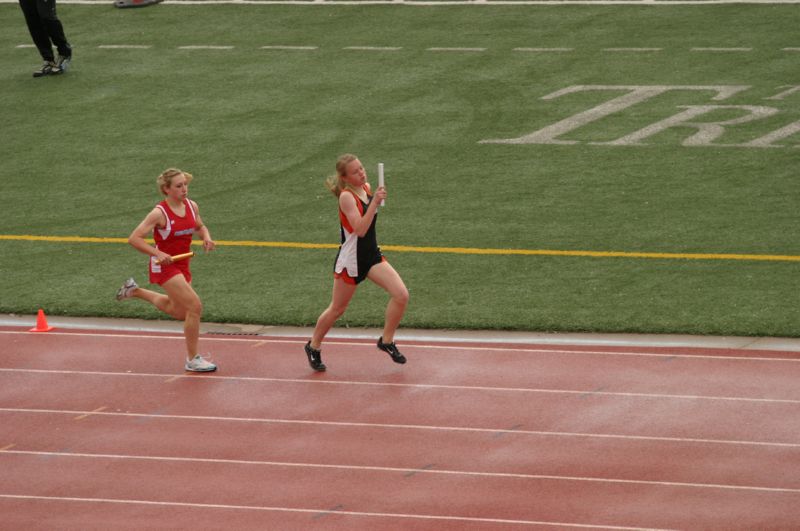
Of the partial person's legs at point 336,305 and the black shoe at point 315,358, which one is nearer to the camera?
the partial person's legs at point 336,305

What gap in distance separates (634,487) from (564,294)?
479cm

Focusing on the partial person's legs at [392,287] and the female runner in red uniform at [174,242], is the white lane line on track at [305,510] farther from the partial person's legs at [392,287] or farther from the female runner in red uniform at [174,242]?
the partial person's legs at [392,287]

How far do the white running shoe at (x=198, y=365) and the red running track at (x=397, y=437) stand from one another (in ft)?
0.23

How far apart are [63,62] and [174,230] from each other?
14.3 metres

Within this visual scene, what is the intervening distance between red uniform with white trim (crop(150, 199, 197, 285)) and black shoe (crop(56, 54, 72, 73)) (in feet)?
46.0

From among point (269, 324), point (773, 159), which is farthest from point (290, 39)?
point (269, 324)

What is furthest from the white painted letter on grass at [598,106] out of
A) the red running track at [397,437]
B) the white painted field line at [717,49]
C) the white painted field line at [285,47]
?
the red running track at [397,437]

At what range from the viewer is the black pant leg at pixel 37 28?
2425 centimetres

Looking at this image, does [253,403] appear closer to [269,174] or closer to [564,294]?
[564,294]

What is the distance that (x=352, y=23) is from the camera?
2719 cm

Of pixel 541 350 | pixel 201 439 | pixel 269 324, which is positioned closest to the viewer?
pixel 201 439

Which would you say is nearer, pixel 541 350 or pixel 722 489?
pixel 722 489

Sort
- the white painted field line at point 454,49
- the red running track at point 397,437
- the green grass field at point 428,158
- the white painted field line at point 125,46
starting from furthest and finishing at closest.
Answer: the white painted field line at point 125,46 → the white painted field line at point 454,49 → the green grass field at point 428,158 → the red running track at point 397,437

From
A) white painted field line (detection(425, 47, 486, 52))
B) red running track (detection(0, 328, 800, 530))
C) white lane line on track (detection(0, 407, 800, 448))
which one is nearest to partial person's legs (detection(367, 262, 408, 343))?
red running track (detection(0, 328, 800, 530))
